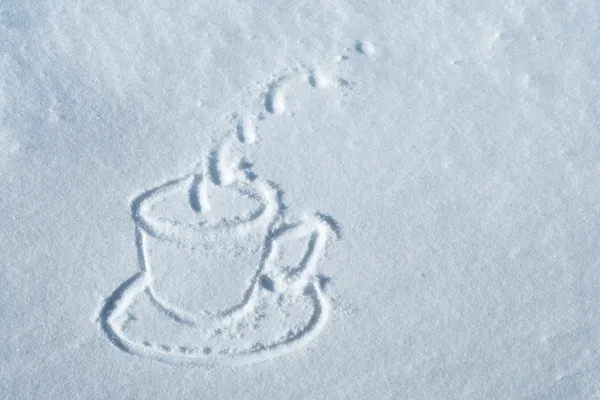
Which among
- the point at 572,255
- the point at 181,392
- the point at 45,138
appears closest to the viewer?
the point at 181,392

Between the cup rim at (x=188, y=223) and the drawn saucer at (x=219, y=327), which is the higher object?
the cup rim at (x=188, y=223)

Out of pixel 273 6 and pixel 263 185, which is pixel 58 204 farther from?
pixel 273 6

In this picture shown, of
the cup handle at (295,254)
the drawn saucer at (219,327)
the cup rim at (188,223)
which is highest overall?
the cup rim at (188,223)

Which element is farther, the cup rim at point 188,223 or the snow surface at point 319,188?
the cup rim at point 188,223

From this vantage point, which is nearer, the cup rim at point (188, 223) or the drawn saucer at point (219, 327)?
the drawn saucer at point (219, 327)

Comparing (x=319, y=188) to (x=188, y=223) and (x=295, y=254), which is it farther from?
(x=188, y=223)

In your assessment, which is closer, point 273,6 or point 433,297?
point 433,297

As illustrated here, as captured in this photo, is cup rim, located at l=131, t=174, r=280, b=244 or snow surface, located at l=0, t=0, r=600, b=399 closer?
snow surface, located at l=0, t=0, r=600, b=399

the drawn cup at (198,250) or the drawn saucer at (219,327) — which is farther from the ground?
the drawn cup at (198,250)

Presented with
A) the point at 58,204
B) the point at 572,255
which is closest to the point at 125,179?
the point at 58,204
